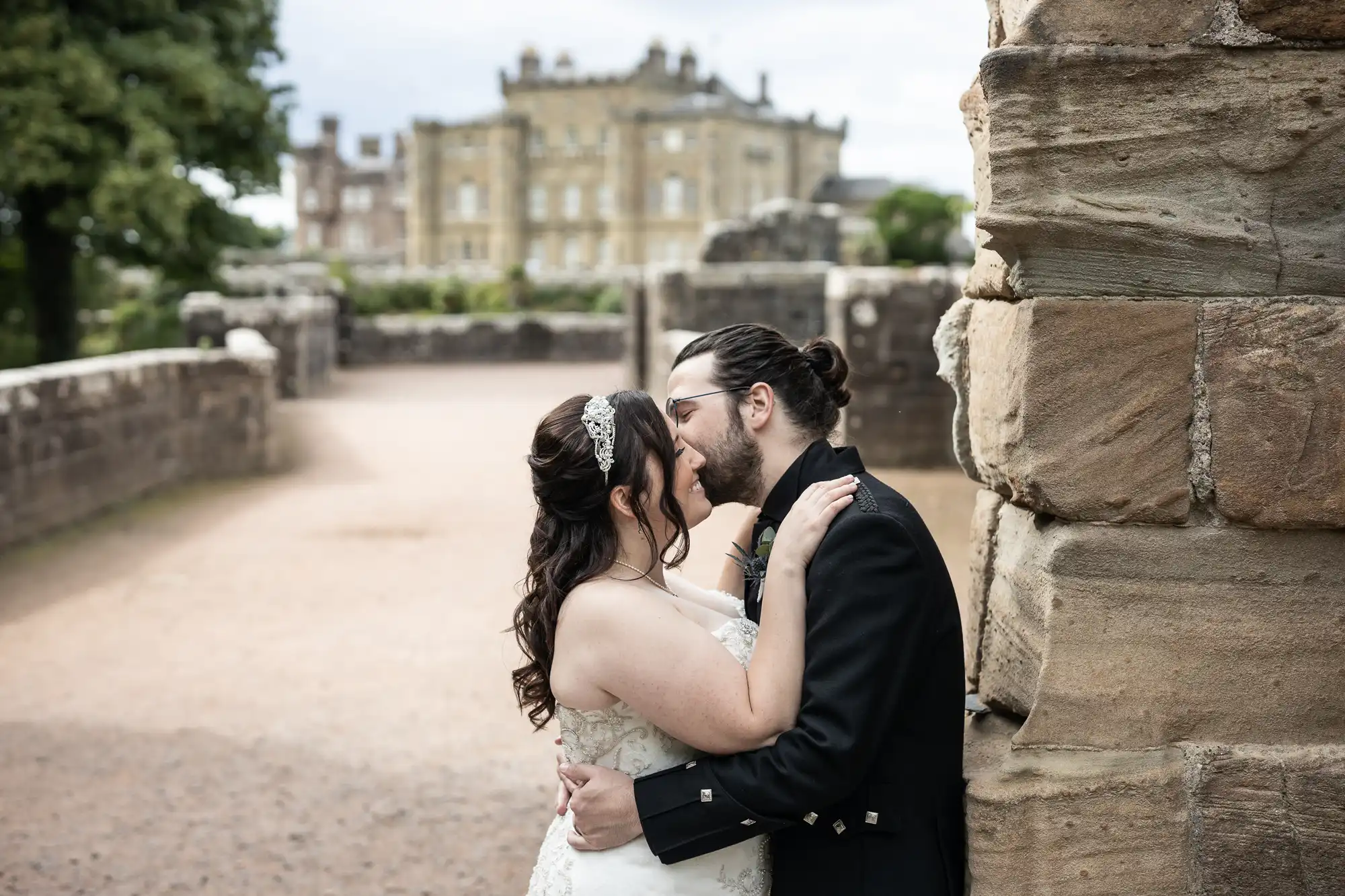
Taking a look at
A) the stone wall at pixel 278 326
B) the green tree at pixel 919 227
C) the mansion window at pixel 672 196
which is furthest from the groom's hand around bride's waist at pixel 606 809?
the mansion window at pixel 672 196

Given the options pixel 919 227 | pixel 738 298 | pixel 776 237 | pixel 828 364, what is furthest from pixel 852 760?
pixel 919 227

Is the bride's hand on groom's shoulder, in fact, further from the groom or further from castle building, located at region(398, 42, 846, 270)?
castle building, located at region(398, 42, 846, 270)

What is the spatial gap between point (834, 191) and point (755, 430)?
222ft

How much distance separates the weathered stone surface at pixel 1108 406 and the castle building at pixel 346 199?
267 feet

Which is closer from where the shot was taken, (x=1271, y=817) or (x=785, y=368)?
(x=1271, y=817)

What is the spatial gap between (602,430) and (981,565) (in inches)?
40.7

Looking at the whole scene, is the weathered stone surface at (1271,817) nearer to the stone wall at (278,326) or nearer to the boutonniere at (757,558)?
the boutonniere at (757,558)

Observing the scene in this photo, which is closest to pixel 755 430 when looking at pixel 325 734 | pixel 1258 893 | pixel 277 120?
pixel 1258 893

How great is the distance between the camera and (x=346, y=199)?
8250 centimetres

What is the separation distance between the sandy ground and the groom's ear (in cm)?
252

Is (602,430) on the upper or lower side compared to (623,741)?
upper

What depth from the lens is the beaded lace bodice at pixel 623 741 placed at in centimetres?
265

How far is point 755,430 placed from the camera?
2.86 m

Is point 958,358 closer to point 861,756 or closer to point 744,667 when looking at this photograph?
point 744,667
